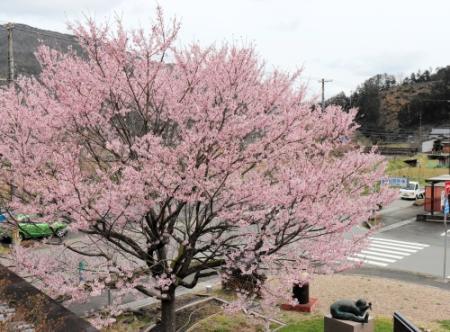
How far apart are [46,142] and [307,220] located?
461 cm

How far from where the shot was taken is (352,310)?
8.43 m

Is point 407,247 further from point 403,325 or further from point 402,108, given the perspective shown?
point 402,108

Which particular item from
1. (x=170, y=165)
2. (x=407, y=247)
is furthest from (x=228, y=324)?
(x=407, y=247)

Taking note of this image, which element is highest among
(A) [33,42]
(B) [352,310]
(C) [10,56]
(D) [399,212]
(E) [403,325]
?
(A) [33,42]

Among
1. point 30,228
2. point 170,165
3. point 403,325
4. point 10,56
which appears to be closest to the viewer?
point 170,165

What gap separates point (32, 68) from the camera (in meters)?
34.5

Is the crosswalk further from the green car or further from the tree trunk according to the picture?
the green car

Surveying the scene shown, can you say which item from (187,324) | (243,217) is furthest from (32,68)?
(243,217)

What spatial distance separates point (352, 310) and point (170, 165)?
498cm

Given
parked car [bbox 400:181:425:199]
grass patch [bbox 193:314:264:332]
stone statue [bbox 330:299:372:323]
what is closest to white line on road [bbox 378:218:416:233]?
parked car [bbox 400:181:425:199]

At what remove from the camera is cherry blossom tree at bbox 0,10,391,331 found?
6.25 meters

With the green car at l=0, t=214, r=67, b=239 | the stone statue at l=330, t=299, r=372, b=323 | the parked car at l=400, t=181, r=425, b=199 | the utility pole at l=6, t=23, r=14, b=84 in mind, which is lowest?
the parked car at l=400, t=181, r=425, b=199

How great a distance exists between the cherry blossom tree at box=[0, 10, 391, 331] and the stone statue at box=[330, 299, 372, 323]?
66.9 inches

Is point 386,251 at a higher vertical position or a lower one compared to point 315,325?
lower
